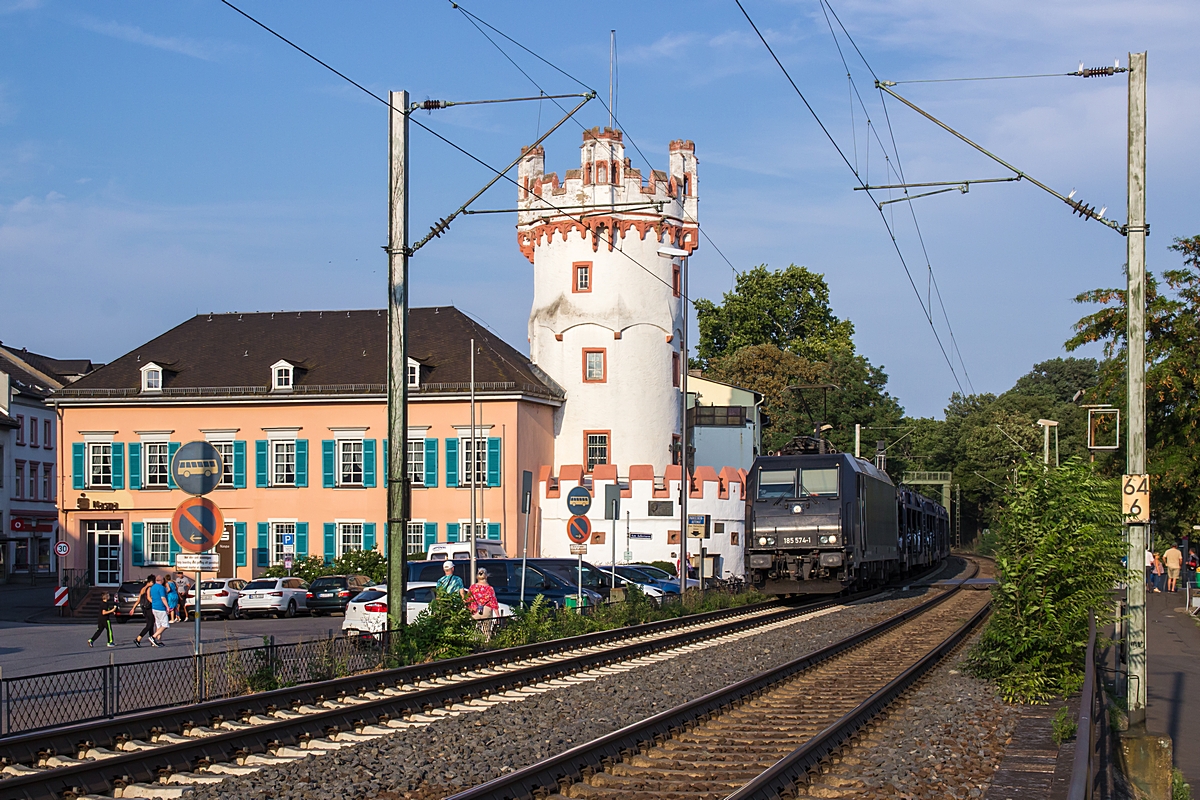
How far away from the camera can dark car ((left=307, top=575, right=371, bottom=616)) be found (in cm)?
4256

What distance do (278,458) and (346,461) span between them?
2.93 m

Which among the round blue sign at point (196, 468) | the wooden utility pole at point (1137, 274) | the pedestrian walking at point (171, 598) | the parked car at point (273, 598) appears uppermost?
the wooden utility pole at point (1137, 274)

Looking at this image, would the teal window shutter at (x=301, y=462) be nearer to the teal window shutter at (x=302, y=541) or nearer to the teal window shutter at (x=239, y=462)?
the teal window shutter at (x=302, y=541)

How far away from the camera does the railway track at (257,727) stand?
33.9ft

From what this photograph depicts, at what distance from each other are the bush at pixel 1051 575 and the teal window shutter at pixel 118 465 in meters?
45.9

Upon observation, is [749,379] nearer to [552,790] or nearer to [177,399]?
[177,399]

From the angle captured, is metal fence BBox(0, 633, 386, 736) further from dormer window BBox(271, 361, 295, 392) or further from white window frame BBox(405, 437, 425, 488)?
dormer window BBox(271, 361, 295, 392)

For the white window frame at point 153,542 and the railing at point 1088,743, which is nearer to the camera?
the railing at point 1088,743

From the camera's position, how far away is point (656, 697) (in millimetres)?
15844

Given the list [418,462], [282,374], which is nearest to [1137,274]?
[418,462]

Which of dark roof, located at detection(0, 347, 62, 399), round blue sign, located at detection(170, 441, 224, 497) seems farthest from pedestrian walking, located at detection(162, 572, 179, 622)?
dark roof, located at detection(0, 347, 62, 399)

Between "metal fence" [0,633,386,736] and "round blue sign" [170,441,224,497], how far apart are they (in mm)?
1811

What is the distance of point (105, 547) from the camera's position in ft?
181

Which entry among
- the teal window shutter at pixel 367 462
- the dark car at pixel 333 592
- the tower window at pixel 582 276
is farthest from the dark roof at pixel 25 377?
the dark car at pixel 333 592
